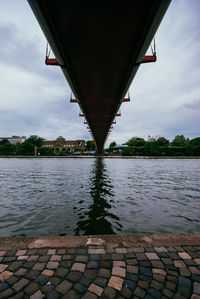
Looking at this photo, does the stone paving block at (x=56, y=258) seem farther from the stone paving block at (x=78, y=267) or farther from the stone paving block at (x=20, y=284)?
the stone paving block at (x=20, y=284)

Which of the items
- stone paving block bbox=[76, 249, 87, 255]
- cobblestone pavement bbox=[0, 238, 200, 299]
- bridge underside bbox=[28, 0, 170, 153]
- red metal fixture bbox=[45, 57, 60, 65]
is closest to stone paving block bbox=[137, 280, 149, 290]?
cobblestone pavement bbox=[0, 238, 200, 299]

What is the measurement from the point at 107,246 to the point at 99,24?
5.66 metres

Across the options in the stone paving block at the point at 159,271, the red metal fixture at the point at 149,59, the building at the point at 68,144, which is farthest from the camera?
the building at the point at 68,144

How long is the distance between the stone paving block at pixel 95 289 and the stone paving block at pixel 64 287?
0.80ft

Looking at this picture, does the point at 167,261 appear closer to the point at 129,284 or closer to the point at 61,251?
the point at 129,284

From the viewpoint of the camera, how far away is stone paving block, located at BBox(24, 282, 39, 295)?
5.70 feet

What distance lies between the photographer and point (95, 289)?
178cm

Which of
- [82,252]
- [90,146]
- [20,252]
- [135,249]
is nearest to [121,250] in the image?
[135,249]

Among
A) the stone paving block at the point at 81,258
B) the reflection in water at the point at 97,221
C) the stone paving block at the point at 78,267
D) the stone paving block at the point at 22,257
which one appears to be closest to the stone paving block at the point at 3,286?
the stone paving block at the point at 22,257

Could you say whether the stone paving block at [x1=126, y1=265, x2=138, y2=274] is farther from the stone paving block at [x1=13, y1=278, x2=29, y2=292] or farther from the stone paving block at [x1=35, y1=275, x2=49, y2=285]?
the stone paving block at [x1=13, y1=278, x2=29, y2=292]

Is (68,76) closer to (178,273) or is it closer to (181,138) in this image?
(178,273)

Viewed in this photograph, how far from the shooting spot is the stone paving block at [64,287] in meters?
1.77

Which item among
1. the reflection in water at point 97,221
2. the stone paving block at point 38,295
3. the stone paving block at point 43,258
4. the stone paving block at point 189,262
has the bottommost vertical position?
the reflection in water at point 97,221

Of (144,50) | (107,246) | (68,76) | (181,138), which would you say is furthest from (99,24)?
(181,138)
